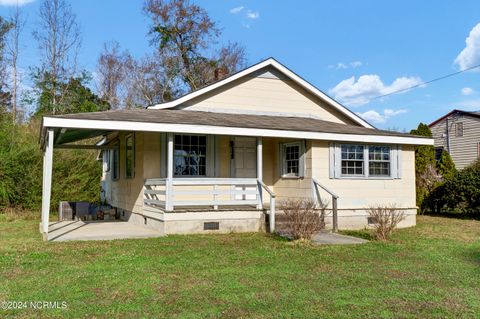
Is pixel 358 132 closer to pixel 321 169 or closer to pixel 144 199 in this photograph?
pixel 321 169

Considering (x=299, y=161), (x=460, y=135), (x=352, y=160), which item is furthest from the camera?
(x=460, y=135)

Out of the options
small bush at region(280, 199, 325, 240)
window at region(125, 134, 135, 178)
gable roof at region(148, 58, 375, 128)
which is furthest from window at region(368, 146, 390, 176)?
window at region(125, 134, 135, 178)

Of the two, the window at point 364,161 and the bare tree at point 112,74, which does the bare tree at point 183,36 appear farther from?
the window at point 364,161

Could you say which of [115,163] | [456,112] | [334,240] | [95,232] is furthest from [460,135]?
[95,232]

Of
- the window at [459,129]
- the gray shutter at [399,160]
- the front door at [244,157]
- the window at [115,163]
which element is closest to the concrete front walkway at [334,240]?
the front door at [244,157]

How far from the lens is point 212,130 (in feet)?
35.4

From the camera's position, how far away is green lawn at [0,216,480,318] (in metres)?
4.83

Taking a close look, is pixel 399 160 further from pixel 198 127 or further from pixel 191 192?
pixel 191 192

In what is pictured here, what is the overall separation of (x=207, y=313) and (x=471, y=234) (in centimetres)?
916

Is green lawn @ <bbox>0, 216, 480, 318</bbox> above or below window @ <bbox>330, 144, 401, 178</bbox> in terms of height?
below

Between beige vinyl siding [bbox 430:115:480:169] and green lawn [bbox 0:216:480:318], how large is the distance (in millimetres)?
19503

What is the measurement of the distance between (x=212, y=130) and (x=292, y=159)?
3.30m

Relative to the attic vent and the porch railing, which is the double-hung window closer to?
the porch railing

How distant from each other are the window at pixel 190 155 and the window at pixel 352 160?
13.5 feet
